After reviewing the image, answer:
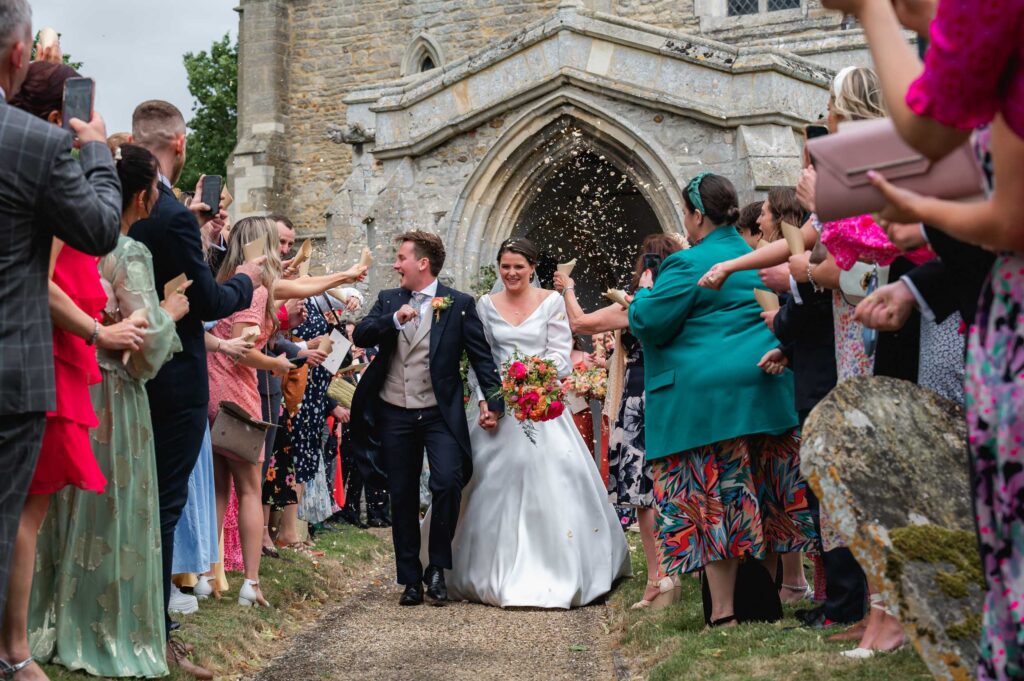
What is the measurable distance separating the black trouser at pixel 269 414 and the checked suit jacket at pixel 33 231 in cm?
388

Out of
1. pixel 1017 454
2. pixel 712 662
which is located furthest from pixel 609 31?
pixel 1017 454

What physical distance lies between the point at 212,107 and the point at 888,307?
4216 centimetres

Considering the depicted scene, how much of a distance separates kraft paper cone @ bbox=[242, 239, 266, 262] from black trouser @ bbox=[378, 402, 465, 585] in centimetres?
151

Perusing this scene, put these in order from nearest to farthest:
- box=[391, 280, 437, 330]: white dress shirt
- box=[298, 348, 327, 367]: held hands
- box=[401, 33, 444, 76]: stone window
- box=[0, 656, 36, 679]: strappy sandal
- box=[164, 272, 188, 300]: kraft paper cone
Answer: box=[0, 656, 36, 679]: strappy sandal, box=[164, 272, 188, 300]: kraft paper cone, box=[298, 348, 327, 367]: held hands, box=[391, 280, 437, 330]: white dress shirt, box=[401, 33, 444, 76]: stone window

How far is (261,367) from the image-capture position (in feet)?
22.9

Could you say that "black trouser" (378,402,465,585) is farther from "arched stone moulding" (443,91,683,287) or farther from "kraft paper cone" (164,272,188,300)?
"arched stone moulding" (443,91,683,287)

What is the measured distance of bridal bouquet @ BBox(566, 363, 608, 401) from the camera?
8844 mm

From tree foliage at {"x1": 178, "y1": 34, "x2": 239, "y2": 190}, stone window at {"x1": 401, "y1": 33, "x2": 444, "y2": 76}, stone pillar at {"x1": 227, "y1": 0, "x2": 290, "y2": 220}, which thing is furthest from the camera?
tree foliage at {"x1": 178, "y1": 34, "x2": 239, "y2": 190}

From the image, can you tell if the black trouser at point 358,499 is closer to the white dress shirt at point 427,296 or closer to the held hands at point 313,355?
the white dress shirt at point 427,296

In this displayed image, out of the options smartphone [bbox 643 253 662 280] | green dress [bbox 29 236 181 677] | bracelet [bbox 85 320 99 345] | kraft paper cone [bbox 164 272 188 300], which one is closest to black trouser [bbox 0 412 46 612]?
bracelet [bbox 85 320 99 345]

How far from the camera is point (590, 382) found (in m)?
8.99

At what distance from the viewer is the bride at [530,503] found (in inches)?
312

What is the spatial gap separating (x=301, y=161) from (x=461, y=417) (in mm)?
19673

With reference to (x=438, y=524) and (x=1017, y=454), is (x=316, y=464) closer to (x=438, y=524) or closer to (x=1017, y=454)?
(x=438, y=524)
